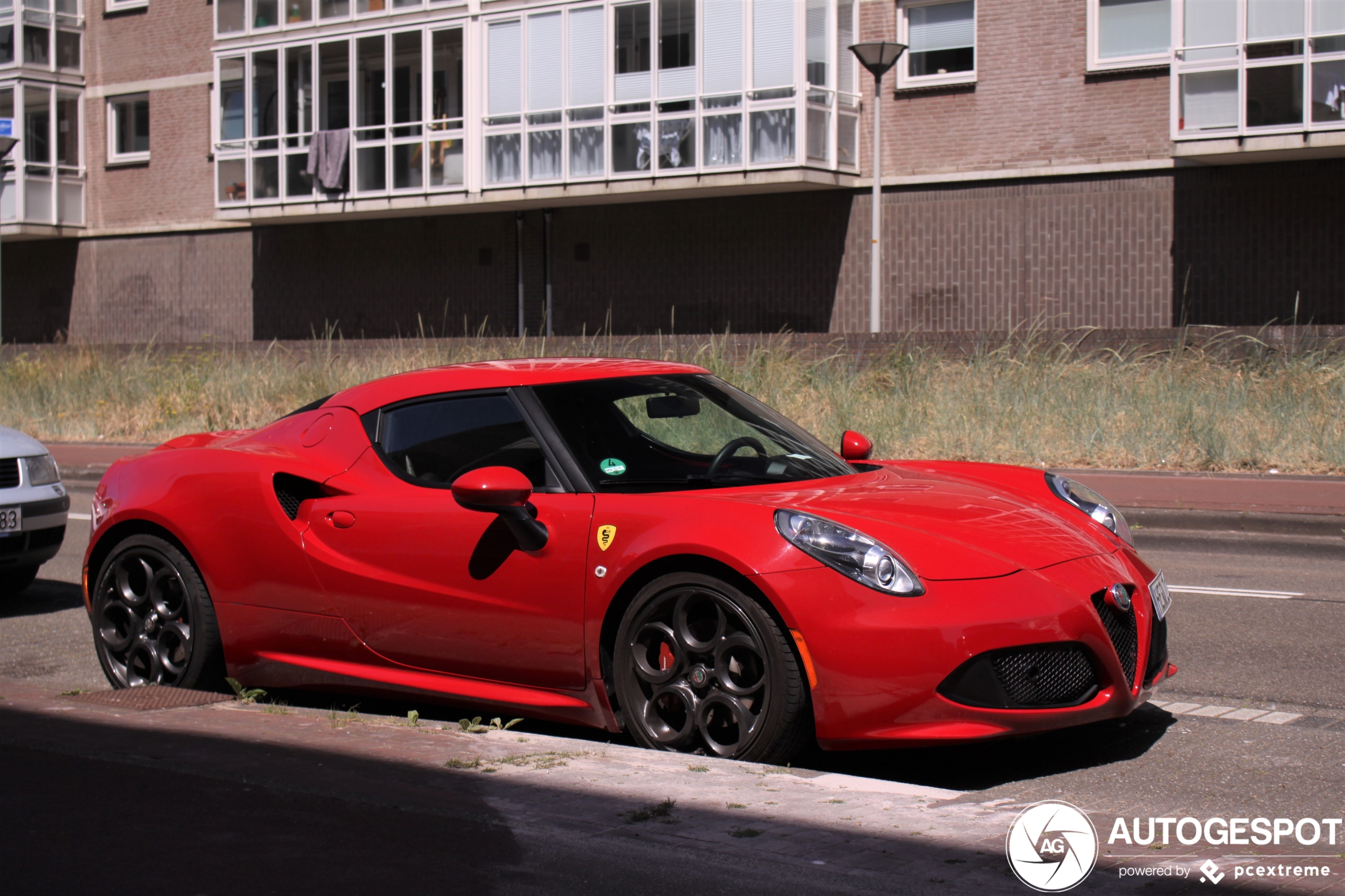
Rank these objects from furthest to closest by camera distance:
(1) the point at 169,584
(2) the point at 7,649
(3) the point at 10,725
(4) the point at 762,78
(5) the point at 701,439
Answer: (4) the point at 762,78
(2) the point at 7,649
(1) the point at 169,584
(5) the point at 701,439
(3) the point at 10,725

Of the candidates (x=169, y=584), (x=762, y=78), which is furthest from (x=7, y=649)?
(x=762, y=78)

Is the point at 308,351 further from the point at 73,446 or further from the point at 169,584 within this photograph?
the point at 169,584

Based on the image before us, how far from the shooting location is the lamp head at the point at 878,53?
799 inches

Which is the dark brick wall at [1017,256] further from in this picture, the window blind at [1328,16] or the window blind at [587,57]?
the window blind at [587,57]

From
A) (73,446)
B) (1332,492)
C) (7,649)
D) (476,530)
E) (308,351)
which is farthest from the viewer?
(308,351)

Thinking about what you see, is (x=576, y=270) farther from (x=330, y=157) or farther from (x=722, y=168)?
(x=330, y=157)

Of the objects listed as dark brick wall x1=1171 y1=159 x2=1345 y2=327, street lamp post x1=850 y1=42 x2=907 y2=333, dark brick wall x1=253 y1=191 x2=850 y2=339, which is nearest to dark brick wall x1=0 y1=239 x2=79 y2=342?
dark brick wall x1=253 y1=191 x2=850 y2=339

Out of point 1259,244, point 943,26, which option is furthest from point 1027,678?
point 943,26

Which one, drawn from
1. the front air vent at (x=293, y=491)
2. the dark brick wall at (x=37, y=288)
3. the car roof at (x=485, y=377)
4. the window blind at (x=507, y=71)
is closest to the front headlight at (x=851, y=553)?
the car roof at (x=485, y=377)

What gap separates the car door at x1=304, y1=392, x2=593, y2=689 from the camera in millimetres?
4777

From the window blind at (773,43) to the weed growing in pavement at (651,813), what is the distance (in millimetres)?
21835

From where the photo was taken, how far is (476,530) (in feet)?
16.2

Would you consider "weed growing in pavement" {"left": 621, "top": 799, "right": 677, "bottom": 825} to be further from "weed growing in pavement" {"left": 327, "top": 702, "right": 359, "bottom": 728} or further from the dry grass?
the dry grass

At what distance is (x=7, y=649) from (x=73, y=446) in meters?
13.4
